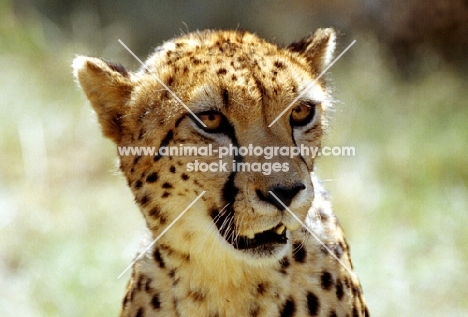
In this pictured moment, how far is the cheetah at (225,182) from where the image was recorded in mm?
2488

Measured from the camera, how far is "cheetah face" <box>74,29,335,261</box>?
2443 millimetres

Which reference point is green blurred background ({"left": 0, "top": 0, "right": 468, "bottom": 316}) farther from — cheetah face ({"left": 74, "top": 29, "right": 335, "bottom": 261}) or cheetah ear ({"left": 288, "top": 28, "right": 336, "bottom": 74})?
cheetah face ({"left": 74, "top": 29, "right": 335, "bottom": 261})

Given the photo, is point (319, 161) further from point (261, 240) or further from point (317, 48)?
point (261, 240)

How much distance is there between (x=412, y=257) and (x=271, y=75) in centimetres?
237

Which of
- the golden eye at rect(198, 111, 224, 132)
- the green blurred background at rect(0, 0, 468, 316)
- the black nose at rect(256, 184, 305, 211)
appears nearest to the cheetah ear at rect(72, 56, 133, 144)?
the golden eye at rect(198, 111, 224, 132)

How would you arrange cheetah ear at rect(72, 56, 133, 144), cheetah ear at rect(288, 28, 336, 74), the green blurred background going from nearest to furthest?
cheetah ear at rect(72, 56, 133, 144) < cheetah ear at rect(288, 28, 336, 74) < the green blurred background

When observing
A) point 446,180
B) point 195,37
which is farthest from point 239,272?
point 446,180

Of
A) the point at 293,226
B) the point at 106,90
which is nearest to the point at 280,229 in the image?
the point at 293,226

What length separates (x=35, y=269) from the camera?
4.53 m

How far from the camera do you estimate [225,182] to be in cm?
251

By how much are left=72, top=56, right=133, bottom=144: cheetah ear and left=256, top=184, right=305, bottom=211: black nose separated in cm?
70

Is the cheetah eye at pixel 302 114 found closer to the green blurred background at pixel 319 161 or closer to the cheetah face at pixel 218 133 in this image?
the cheetah face at pixel 218 133

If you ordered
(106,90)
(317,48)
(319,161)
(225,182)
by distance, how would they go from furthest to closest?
(319,161) → (317,48) → (106,90) → (225,182)

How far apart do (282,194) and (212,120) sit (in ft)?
1.20
